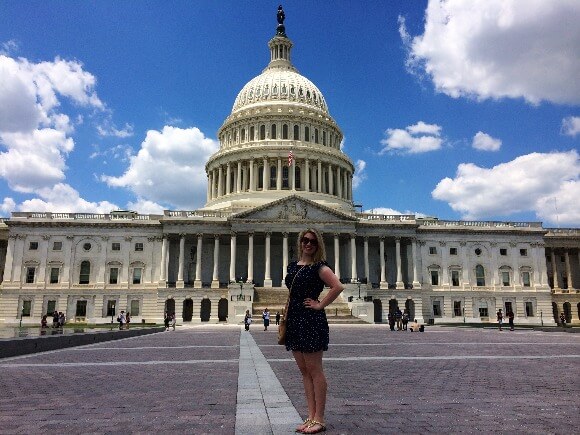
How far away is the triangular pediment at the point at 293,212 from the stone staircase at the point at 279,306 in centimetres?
1080

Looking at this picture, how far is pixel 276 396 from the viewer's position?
9.09 m

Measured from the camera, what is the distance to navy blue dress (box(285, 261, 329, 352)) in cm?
655

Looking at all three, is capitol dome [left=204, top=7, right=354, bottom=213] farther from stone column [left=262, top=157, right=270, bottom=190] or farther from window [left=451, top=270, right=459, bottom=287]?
window [left=451, top=270, right=459, bottom=287]

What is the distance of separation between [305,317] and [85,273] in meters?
73.8

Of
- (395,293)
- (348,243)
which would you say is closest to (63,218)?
(348,243)

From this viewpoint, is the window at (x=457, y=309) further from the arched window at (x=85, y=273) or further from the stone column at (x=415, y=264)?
the arched window at (x=85, y=273)

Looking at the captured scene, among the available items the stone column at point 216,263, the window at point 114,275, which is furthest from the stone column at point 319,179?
the window at point 114,275

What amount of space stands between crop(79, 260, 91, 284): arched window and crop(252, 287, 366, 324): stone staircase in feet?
86.5

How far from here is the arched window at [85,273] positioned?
239 feet

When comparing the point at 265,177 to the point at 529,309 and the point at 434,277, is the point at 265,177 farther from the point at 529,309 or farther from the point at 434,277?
the point at 529,309

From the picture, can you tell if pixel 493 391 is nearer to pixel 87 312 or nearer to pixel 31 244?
pixel 87 312

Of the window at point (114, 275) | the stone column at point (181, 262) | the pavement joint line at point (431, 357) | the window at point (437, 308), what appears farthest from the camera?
the window at point (437, 308)

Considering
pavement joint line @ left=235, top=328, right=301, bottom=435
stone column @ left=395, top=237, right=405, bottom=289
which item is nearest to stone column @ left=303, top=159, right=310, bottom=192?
stone column @ left=395, top=237, right=405, bottom=289

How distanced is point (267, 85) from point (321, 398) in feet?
320
